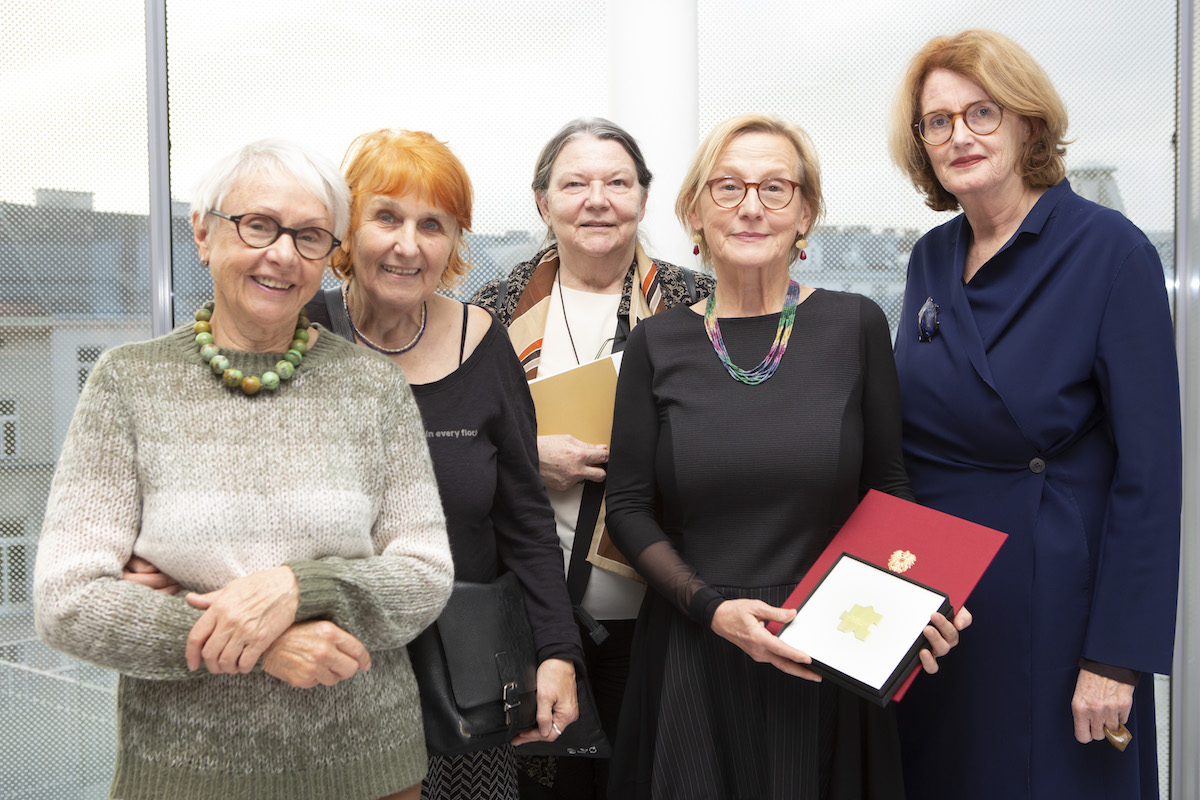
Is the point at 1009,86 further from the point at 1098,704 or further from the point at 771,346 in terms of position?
the point at 1098,704

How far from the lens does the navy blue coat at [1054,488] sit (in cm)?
153

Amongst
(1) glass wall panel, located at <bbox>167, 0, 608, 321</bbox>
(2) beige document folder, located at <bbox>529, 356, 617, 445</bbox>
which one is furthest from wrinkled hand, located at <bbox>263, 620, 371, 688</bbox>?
(1) glass wall panel, located at <bbox>167, 0, 608, 321</bbox>

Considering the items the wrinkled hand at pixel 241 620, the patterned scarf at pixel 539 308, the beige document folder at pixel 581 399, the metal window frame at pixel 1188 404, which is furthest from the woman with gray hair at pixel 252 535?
the metal window frame at pixel 1188 404

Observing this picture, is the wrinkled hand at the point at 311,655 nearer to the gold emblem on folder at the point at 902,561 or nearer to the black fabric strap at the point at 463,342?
the black fabric strap at the point at 463,342

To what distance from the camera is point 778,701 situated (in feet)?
5.11

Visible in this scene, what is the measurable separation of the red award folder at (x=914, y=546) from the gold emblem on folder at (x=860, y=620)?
0.08m

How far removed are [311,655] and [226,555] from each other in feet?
0.59

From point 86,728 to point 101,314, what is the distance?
3.92ft

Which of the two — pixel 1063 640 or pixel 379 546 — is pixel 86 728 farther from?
pixel 1063 640

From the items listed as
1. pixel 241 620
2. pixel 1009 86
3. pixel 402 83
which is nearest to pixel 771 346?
pixel 1009 86

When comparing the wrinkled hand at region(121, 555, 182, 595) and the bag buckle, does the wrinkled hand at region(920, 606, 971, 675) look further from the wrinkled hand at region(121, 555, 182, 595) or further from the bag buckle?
the wrinkled hand at region(121, 555, 182, 595)

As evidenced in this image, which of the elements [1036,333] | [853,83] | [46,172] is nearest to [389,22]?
[46,172]

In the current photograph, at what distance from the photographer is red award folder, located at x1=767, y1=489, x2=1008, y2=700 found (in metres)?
1.46

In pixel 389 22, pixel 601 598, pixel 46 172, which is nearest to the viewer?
pixel 601 598
